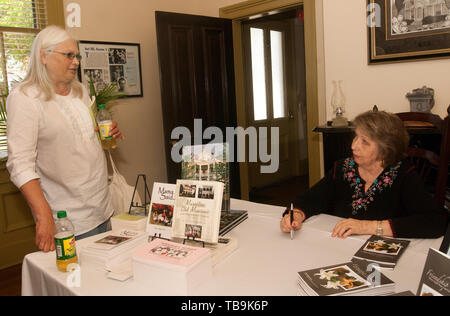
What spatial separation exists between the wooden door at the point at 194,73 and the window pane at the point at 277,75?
4.82ft

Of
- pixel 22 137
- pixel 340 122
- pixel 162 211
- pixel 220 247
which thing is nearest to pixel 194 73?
pixel 340 122

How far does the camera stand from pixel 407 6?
9.75 feet

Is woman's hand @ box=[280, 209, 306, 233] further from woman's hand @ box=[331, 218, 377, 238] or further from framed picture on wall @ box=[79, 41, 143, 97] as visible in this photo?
framed picture on wall @ box=[79, 41, 143, 97]

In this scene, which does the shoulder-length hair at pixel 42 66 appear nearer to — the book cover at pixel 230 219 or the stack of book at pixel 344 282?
the book cover at pixel 230 219

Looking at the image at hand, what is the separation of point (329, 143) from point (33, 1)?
2.72 m

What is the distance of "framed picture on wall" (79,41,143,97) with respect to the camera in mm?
3510

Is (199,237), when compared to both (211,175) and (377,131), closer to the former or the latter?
(211,175)

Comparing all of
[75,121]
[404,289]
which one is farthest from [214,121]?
[404,289]

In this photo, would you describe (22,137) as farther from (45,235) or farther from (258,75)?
(258,75)

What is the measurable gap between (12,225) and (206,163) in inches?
93.8

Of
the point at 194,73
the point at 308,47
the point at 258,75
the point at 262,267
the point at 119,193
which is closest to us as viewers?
the point at 262,267

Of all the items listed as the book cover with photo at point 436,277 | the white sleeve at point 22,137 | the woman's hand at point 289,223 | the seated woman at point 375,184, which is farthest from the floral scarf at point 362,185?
the white sleeve at point 22,137

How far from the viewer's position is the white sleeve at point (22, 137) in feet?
5.61

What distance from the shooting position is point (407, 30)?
301cm
